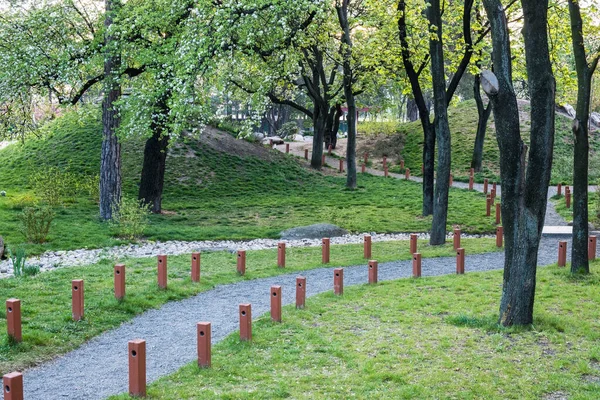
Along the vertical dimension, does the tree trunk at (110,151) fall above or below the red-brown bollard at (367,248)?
above

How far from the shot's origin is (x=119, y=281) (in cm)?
1120

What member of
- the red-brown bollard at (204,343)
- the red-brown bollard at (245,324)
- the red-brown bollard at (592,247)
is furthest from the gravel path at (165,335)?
the red-brown bollard at (592,247)

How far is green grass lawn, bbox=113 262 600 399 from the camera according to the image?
279 inches

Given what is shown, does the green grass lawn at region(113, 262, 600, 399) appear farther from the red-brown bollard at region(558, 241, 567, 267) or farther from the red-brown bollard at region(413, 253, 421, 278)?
the red-brown bollard at region(558, 241, 567, 267)

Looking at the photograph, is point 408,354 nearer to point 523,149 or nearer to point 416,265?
point 523,149

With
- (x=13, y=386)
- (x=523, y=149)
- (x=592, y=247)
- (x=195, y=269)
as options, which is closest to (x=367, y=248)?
(x=195, y=269)

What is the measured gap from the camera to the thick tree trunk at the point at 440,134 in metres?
18.0

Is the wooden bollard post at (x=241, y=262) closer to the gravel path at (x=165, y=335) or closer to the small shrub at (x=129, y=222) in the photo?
the gravel path at (x=165, y=335)

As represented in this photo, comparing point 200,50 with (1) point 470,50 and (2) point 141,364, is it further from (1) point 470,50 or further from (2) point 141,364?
(2) point 141,364

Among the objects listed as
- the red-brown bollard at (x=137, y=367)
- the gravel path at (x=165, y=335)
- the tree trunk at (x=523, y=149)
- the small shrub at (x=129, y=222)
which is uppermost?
the tree trunk at (x=523, y=149)

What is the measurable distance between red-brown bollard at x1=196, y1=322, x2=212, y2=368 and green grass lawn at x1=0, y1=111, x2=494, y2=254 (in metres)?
10.2

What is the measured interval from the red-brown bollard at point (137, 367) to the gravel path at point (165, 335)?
537mm

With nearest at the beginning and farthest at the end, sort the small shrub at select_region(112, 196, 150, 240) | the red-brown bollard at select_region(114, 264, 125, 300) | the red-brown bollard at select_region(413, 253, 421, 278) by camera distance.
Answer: the red-brown bollard at select_region(114, 264, 125, 300) < the red-brown bollard at select_region(413, 253, 421, 278) < the small shrub at select_region(112, 196, 150, 240)

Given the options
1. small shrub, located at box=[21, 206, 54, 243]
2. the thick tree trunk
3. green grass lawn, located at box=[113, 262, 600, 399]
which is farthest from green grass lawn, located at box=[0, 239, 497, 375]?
small shrub, located at box=[21, 206, 54, 243]
